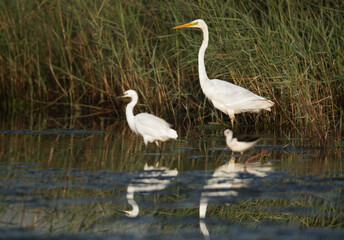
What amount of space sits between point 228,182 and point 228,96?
394 centimetres

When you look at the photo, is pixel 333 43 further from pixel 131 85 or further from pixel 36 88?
pixel 36 88

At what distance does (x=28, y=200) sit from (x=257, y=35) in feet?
18.7

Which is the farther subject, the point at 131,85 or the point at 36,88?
the point at 36,88

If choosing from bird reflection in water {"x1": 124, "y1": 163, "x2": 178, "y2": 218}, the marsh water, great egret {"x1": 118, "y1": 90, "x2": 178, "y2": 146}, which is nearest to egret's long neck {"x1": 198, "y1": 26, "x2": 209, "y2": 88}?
the marsh water

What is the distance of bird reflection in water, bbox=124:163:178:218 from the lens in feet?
17.8

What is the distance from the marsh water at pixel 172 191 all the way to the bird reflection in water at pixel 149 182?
0.01 meters

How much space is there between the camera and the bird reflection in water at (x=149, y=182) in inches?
214

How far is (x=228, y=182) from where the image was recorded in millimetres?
6078

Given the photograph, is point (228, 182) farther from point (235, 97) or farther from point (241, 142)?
point (235, 97)

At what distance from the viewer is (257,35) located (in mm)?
9984

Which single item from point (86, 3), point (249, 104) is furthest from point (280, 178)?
point (86, 3)

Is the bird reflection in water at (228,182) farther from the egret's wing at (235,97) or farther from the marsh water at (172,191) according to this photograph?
the egret's wing at (235,97)

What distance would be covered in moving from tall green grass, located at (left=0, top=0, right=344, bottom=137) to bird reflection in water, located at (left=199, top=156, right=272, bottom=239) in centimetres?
159

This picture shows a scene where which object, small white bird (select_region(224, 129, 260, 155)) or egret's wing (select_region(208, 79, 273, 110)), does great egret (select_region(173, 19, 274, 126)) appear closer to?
egret's wing (select_region(208, 79, 273, 110))
